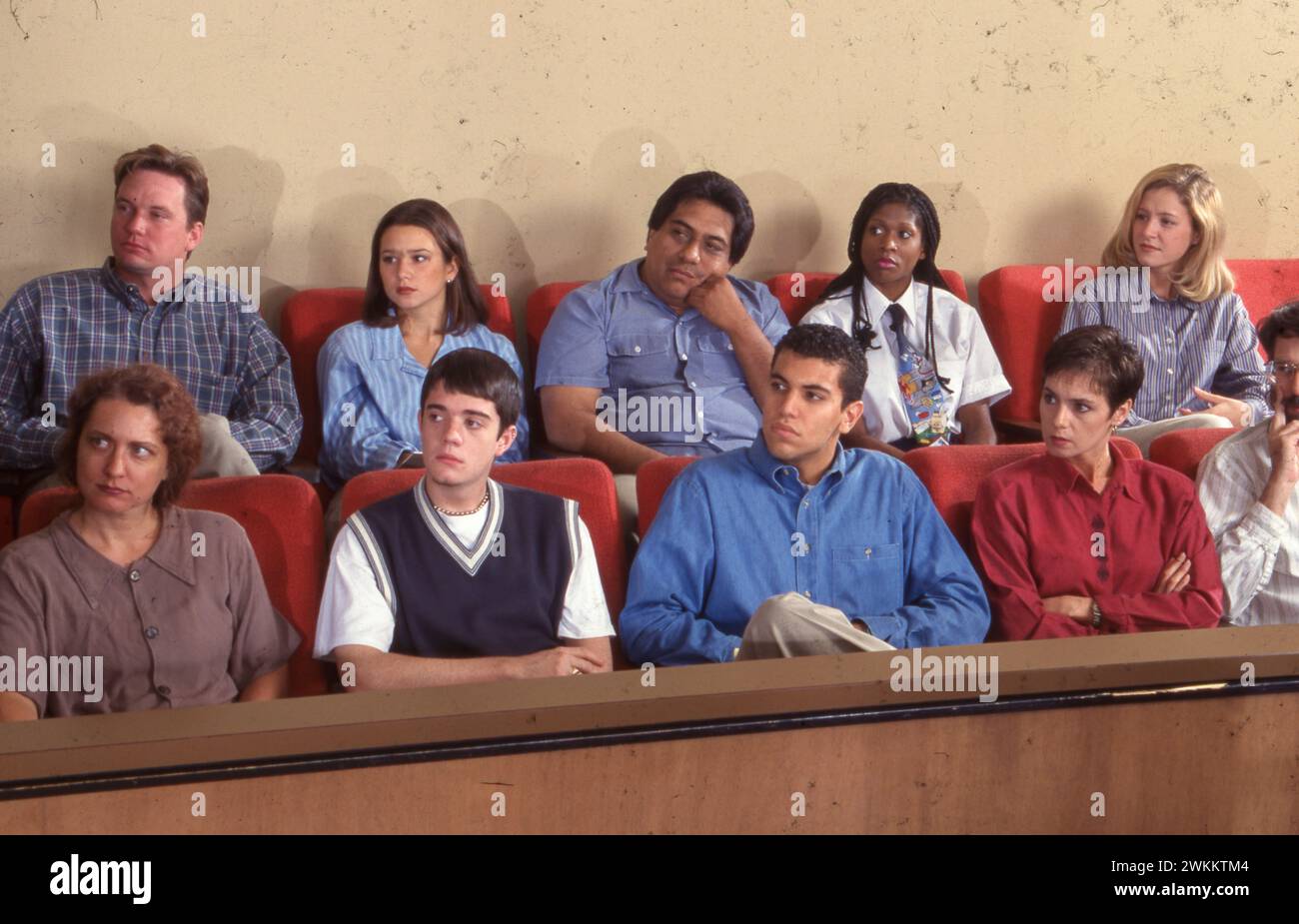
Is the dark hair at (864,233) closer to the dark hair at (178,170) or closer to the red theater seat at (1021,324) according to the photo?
the red theater seat at (1021,324)

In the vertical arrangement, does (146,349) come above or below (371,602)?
above

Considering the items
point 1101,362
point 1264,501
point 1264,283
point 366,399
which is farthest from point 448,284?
point 1264,283

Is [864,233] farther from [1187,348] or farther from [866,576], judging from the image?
[866,576]

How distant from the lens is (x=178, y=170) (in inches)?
84.9

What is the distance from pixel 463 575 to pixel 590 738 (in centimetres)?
61

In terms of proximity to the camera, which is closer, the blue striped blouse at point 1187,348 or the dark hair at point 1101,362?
the dark hair at point 1101,362

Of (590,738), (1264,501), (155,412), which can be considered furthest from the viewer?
(1264,501)

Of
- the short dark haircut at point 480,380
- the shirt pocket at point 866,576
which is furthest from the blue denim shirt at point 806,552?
the short dark haircut at point 480,380

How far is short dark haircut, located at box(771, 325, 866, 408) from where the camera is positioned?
176 cm

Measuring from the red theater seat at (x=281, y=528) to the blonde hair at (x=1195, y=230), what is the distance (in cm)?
167

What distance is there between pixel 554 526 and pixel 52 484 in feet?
2.52

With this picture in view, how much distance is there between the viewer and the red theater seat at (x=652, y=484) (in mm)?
1798

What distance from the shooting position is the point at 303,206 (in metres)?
2.45

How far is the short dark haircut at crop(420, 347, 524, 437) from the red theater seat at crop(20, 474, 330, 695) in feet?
0.64
